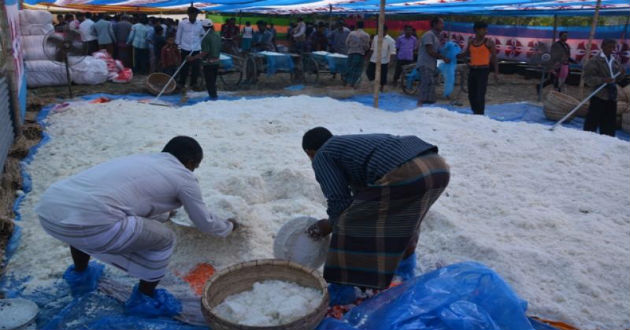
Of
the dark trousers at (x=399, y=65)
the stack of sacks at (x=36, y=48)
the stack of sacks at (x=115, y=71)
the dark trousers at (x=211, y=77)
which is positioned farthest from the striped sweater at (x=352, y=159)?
the dark trousers at (x=399, y=65)

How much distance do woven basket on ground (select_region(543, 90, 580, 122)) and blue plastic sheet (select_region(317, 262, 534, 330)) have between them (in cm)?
597

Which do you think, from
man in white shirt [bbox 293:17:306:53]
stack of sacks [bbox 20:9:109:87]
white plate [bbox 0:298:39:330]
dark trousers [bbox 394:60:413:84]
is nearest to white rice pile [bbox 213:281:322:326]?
white plate [bbox 0:298:39:330]

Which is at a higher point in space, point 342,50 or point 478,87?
point 342,50

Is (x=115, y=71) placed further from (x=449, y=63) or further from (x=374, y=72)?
(x=449, y=63)

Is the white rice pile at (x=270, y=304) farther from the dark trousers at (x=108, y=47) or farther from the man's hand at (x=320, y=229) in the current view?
the dark trousers at (x=108, y=47)

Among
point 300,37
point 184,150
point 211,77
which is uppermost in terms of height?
Answer: point 300,37

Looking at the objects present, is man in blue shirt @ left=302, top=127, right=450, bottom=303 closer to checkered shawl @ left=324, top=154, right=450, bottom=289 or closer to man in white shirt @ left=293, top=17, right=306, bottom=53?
checkered shawl @ left=324, top=154, right=450, bottom=289

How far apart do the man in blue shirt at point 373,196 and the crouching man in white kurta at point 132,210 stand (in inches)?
24.4

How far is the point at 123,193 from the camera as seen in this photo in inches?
85.7

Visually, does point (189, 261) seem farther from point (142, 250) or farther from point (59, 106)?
point (59, 106)

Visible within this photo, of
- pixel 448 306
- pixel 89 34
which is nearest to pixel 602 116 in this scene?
pixel 448 306

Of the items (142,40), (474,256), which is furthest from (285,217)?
(142,40)

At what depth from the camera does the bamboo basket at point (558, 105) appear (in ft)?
24.1

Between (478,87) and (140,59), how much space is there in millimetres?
8492
